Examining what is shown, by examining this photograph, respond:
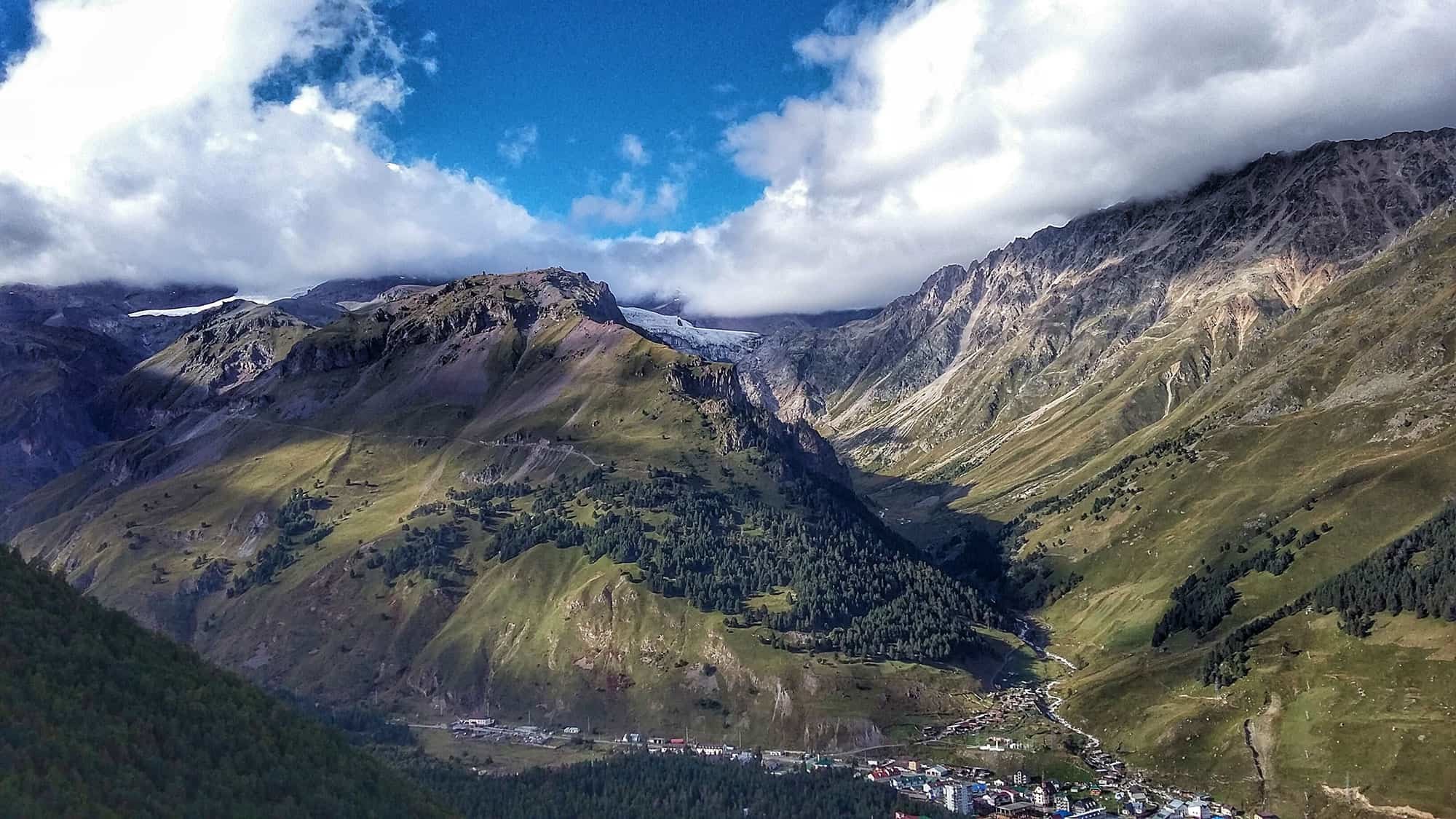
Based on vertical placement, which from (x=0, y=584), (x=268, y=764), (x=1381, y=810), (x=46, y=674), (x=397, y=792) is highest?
(x=0, y=584)

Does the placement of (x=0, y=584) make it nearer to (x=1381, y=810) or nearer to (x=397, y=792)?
(x=397, y=792)

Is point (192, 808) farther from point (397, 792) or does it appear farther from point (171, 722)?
point (397, 792)

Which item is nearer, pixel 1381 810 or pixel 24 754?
pixel 24 754

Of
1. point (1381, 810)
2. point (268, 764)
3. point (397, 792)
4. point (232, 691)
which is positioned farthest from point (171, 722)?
point (1381, 810)

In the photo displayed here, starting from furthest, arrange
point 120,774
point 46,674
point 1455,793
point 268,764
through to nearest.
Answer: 1. point 1455,793
2. point 268,764
3. point 46,674
4. point 120,774

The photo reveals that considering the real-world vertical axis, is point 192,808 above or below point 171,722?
below

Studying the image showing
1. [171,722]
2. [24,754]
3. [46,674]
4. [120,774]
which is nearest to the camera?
[24,754]
